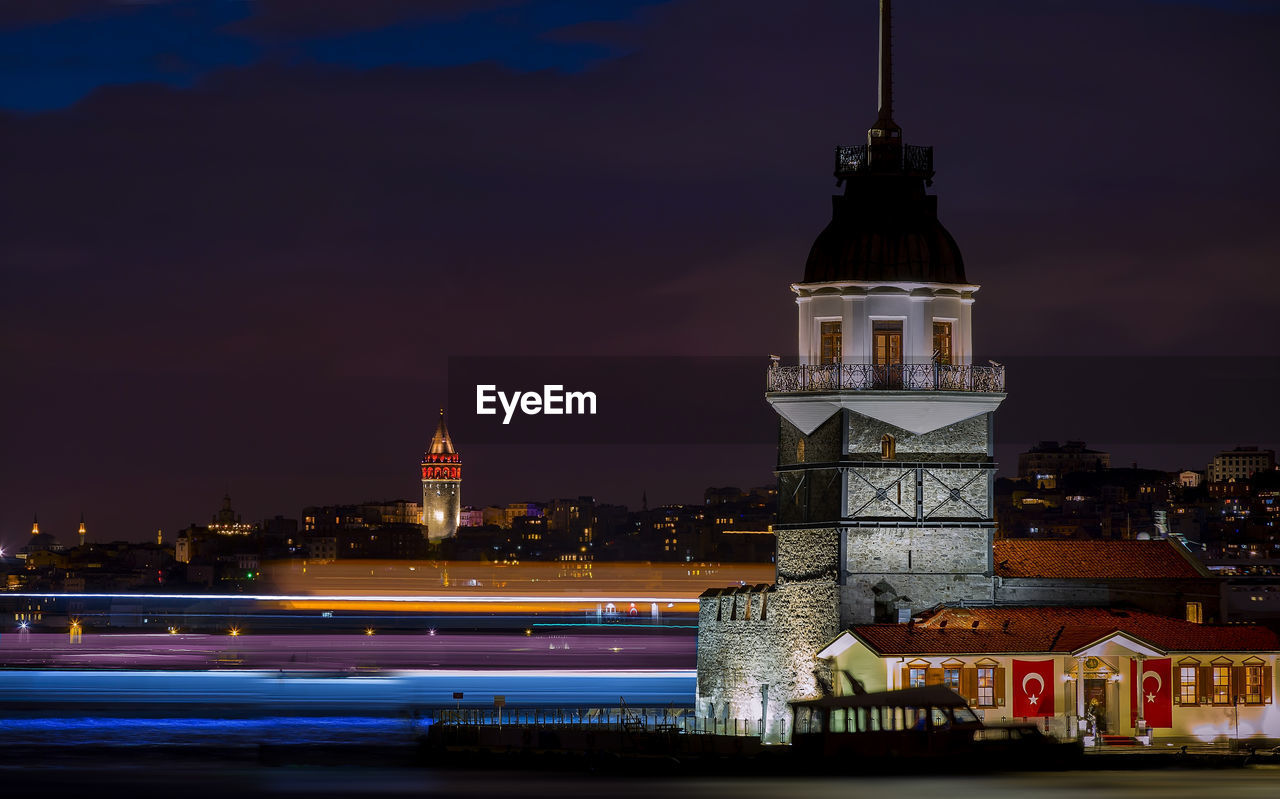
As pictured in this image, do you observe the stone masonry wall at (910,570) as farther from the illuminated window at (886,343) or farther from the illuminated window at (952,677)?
the illuminated window at (886,343)

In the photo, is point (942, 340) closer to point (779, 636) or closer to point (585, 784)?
point (779, 636)

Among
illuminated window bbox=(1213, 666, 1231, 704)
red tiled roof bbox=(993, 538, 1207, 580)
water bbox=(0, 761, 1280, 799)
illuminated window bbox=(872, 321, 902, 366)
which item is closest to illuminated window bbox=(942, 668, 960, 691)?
water bbox=(0, 761, 1280, 799)

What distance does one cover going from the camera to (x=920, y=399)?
52156mm

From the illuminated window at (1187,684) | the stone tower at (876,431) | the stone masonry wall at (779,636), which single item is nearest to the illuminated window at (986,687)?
the stone tower at (876,431)

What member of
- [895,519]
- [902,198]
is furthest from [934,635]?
[902,198]

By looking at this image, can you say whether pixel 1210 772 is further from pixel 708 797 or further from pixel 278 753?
pixel 278 753

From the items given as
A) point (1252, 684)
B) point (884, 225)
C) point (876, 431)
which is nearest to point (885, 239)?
point (884, 225)

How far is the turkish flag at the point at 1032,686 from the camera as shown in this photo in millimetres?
49656

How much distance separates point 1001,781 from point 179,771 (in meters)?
22.9

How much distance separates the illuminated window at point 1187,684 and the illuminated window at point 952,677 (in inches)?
192

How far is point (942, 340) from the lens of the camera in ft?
175

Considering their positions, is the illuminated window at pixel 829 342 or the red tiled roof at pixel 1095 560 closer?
the illuminated window at pixel 829 342

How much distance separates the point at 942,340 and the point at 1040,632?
7.03m

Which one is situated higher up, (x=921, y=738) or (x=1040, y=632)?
(x=1040, y=632)
